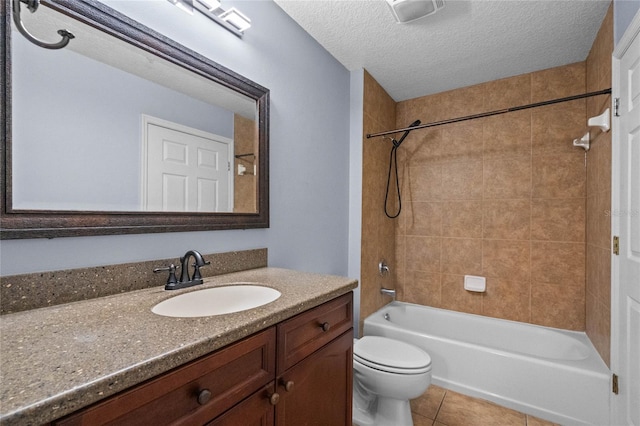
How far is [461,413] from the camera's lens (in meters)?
1.84

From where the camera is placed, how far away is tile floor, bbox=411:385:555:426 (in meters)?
1.76

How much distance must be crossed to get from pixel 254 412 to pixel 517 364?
71.0 inches

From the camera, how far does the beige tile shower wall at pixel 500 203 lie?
2229 millimetres

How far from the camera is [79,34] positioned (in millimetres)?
930

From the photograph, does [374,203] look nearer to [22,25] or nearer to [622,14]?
[622,14]

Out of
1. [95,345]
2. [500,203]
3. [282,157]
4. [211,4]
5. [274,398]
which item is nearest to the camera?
[95,345]

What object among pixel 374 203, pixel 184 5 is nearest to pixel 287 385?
pixel 184 5

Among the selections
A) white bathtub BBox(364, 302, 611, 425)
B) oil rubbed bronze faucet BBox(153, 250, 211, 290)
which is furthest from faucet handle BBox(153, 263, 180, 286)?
white bathtub BBox(364, 302, 611, 425)

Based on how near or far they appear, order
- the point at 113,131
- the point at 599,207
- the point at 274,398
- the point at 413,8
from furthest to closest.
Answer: the point at 599,207 < the point at 413,8 < the point at 113,131 < the point at 274,398

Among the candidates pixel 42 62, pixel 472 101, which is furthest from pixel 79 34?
pixel 472 101

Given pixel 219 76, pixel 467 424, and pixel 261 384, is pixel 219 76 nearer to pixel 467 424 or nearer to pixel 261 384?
pixel 261 384

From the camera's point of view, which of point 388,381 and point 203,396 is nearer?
point 203,396

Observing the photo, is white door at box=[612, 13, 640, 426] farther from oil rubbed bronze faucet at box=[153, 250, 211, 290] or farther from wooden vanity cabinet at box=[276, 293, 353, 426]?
oil rubbed bronze faucet at box=[153, 250, 211, 290]

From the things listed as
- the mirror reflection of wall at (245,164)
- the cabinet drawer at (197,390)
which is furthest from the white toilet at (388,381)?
the mirror reflection of wall at (245,164)
